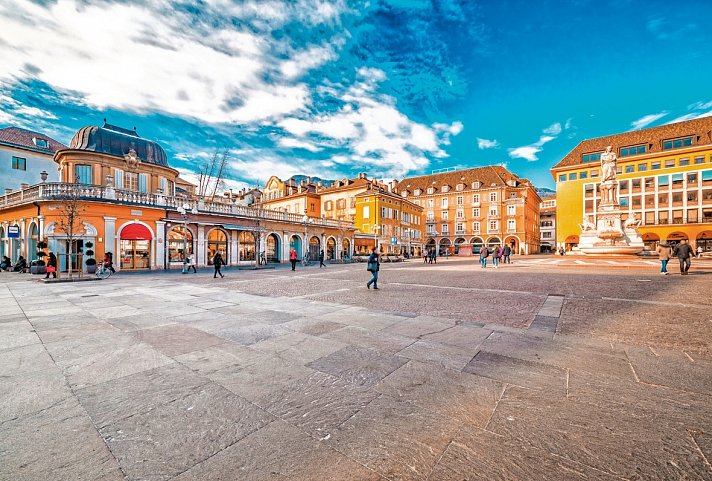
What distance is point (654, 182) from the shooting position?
49.2 m

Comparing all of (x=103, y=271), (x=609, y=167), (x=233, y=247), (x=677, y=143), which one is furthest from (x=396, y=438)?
(x=677, y=143)

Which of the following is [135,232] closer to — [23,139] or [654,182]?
[23,139]

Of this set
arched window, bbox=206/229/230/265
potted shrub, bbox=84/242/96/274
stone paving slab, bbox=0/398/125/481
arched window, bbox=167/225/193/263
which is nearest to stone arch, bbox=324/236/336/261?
arched window, bbox=206/229/230/265

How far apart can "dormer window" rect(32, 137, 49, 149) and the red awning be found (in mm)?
28030

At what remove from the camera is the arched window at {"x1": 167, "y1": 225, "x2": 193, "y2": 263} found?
24.1 meters

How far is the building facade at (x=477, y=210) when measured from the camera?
5953 cm

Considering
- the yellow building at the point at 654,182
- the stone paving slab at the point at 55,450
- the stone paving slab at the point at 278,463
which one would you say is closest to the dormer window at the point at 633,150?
the yellow building at the point at 654,182

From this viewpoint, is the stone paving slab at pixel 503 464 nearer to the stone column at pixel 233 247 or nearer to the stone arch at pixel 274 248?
the stone column at pixel 233 247

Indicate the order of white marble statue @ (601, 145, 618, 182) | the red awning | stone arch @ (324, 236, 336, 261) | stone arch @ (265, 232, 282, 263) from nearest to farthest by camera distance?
the red awning < white marble statue @ (601, 145, 618, 182) < stone arch @ (265, 232, 282, 263) < stone arch @ (324, 236, 336, 261)

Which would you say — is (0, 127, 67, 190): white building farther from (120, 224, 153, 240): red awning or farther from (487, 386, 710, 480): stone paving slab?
(487, 386, 710, 480): stone paving slab

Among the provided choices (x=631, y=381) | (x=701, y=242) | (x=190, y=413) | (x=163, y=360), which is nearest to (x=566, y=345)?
(x=631, y=381)

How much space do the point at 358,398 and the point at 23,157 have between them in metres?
51.0

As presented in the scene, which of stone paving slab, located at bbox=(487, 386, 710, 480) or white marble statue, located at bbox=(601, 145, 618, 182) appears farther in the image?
white marble statue, located at bbox=(601, 145, 618, 182)

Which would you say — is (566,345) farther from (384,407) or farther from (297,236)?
(297,236)
